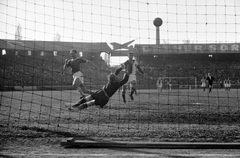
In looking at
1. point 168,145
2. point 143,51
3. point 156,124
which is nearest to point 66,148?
point 168,145

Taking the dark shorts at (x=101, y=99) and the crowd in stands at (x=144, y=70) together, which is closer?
the dark shorts at (x=101, y=99)

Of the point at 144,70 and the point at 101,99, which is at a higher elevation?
the point at 144,70

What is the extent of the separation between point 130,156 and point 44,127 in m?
2.89

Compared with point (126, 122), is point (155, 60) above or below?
above

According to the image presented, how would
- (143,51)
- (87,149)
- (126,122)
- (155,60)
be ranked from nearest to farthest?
1. (87,149)
2. (126,122)
3. (143,51)
4. (155,60)

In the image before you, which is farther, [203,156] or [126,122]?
[126,122]

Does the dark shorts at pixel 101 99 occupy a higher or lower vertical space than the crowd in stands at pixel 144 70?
lower

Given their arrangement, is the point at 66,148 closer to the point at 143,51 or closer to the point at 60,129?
the point at 60,129

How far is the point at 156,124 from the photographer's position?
6180 millimetres

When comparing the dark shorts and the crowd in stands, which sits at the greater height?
the crowd in stands

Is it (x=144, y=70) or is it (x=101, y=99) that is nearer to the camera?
(x=101, y=99)

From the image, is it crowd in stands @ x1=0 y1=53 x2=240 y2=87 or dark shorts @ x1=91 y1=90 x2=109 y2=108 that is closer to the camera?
dark shorts @ x1=91 y1=90 x2=109 y2=108

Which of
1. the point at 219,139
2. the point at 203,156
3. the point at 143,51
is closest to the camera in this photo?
the point at 203,156

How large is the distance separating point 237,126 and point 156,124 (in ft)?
6.46
